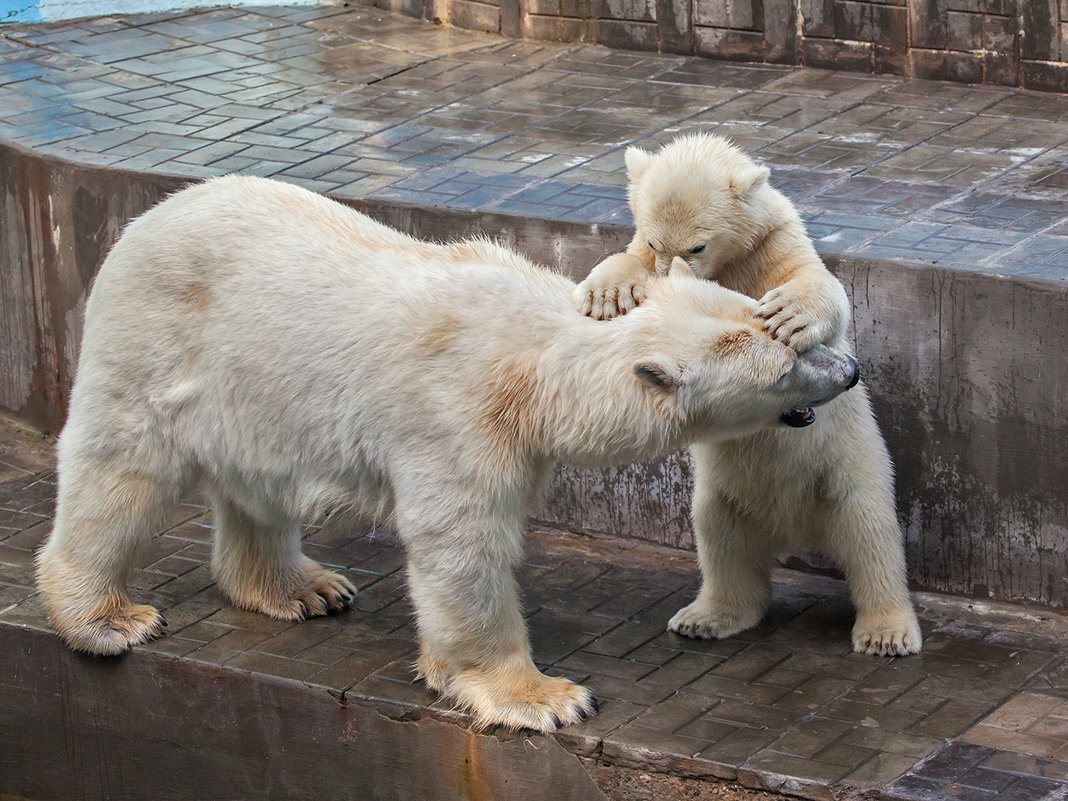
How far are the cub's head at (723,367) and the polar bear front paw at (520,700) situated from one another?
0.89 m

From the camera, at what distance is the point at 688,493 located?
19.2 ft

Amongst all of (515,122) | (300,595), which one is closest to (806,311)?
(300,595)

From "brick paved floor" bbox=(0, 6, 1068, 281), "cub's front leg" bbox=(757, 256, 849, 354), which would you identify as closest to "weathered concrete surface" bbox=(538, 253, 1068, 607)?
"brick paved floor" bbox=(0, 6, 1068, 281)

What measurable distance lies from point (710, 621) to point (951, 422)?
104 cm

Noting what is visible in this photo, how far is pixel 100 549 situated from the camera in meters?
5.05

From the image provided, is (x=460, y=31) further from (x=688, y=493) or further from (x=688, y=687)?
(x=688, y=687)

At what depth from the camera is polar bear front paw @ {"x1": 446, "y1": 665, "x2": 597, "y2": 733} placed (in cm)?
450

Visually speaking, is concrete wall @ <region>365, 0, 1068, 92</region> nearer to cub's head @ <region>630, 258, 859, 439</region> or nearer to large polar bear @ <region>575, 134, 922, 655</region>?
large polar bear @ <region>575, 134, 922, 655</region>

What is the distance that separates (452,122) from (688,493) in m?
2.60

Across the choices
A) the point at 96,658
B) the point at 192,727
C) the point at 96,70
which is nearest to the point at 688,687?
the point at 192,727

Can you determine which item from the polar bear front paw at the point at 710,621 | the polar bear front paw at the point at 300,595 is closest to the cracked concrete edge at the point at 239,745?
the polar bear front paw at the point at 300,595

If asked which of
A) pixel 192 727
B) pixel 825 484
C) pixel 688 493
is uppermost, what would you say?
pixel 825 484

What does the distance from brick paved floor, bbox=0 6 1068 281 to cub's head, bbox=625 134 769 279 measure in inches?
32.8

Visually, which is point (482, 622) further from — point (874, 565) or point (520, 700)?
point (874, 565)
